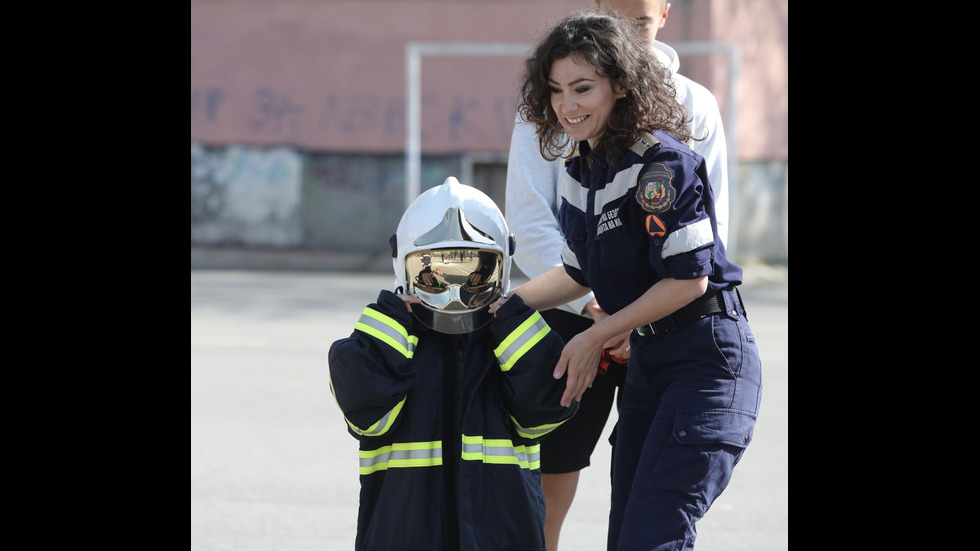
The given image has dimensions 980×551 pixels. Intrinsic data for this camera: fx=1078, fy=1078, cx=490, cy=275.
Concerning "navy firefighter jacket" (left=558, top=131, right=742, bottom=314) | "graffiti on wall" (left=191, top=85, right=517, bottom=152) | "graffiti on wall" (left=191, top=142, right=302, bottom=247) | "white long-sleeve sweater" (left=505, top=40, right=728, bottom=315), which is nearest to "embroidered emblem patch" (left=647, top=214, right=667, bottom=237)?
"navy firefighter jacket" (left=558, top=131, right=742, bottom=314)

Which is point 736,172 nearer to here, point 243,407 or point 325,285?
point 325,285

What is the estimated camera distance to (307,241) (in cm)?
1648

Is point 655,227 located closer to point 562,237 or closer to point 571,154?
point 571,154

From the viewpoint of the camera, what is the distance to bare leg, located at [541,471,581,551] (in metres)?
3.51

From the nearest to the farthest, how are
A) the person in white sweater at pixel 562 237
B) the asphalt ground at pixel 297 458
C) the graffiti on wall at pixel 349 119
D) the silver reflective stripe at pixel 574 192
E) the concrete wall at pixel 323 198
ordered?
1. the silver reflective stripe at pixel 574 192
2. the person in white sweater at pixel 562 237
3. the asphalt ground at pixel 297 458
4. the graffiti on wall at pixel 349 119
5. the concrete wall at pixel 323 198

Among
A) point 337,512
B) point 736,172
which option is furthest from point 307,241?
point 337,512

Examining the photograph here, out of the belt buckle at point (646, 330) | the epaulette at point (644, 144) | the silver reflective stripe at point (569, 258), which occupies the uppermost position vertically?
the epaulette at point (644, 144)

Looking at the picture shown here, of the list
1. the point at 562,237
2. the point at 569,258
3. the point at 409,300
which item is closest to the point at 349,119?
the point at 562,237

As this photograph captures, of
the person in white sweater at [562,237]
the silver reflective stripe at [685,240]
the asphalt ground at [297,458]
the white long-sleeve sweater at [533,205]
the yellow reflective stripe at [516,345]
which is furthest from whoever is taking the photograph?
the asphalt ground at [297,458]

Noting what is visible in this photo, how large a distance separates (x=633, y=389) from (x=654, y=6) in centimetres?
116

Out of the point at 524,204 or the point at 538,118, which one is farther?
the point at 524,204

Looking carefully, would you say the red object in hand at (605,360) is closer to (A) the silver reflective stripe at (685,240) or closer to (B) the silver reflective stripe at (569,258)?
(B) the silver reflective stripe at (569,258)

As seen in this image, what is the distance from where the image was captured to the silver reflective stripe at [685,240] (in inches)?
101

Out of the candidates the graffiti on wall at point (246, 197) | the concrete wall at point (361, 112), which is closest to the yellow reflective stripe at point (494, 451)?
the concrete wall at point (361, 112)
